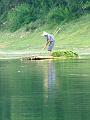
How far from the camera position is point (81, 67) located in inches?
1280

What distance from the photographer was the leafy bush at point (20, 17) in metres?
70.7

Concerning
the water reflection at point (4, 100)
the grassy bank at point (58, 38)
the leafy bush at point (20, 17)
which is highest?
the leafy bush at point (20, 17)

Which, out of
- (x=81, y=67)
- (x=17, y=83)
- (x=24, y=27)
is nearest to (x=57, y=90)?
(x=17, y=83)

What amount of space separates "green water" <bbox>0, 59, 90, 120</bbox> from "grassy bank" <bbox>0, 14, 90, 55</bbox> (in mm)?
22350

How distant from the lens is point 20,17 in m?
71.6

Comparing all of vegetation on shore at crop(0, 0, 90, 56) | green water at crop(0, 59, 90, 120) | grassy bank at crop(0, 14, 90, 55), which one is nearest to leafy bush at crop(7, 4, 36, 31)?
vegetation on shore at crop(0, 0, 90, 56)

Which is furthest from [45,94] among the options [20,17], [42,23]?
[20,17]

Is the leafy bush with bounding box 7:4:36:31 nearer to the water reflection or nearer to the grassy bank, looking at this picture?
the grassy bank

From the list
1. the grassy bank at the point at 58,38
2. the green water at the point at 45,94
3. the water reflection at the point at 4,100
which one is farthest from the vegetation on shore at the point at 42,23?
the water reflection at the point at 4,100

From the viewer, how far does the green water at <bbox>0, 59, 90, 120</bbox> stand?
16.9 metres

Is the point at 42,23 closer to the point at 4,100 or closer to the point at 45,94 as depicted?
the point at 45,94

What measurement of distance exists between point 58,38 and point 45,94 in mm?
38789

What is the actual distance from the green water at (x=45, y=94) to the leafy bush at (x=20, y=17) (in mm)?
39451

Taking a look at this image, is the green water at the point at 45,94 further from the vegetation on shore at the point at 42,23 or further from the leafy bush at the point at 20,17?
the leafy bush at the point at 20,17
